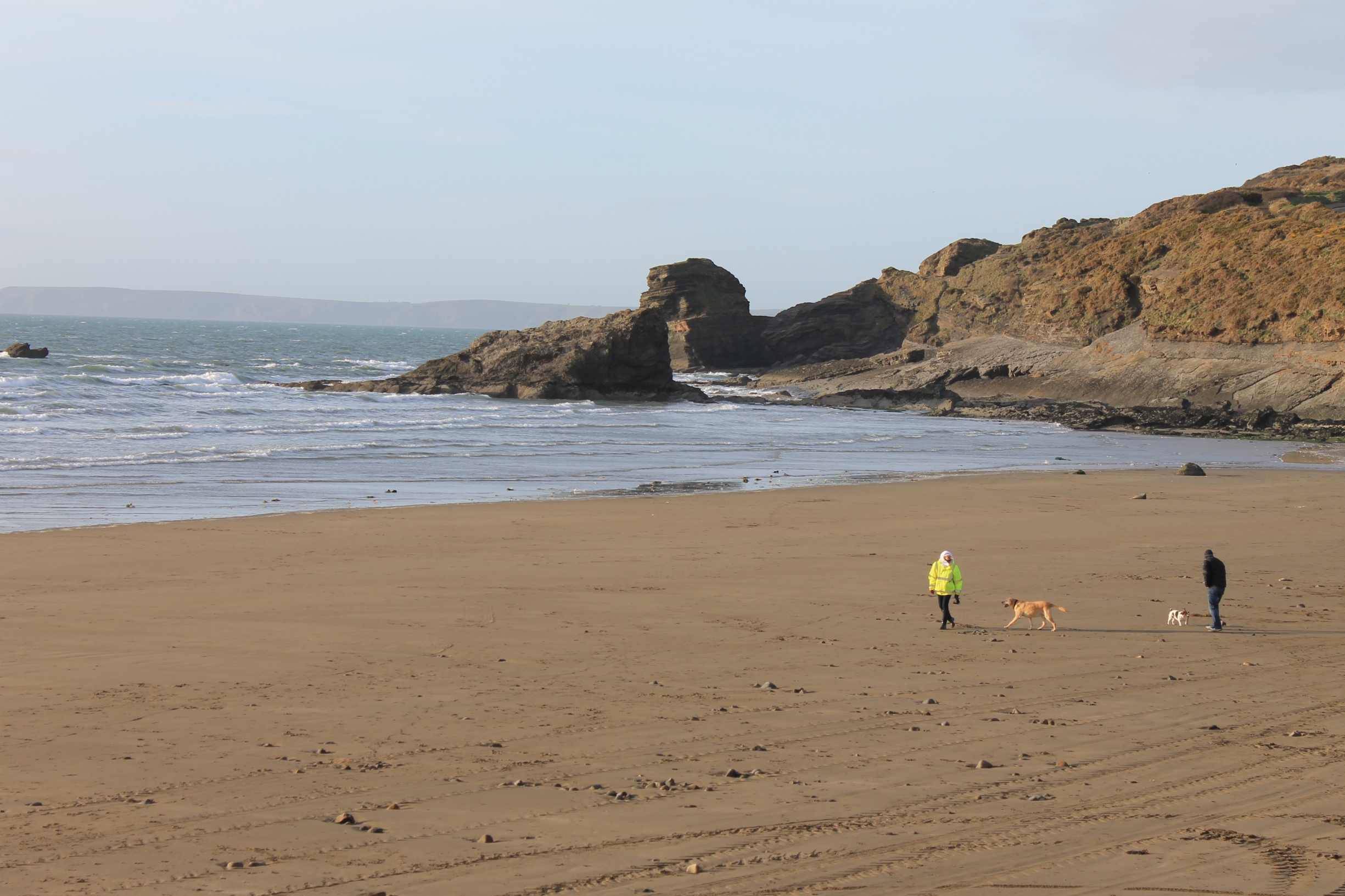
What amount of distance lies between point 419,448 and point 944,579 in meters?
20.8

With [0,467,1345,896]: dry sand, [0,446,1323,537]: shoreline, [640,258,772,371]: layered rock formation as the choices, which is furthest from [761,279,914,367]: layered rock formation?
[0,467,1345,896]: dry sand

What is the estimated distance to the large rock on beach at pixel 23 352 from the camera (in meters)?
59.2

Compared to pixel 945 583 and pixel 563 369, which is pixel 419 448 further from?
pixel 563 369

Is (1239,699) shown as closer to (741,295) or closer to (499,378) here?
(499,378)


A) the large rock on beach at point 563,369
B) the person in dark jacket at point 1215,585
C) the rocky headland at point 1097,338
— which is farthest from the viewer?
the large rock on beach at point 563,369

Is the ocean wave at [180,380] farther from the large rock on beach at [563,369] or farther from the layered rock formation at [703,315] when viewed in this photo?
the layered rock formation at [703,315]

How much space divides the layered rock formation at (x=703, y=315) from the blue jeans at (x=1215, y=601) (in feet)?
217

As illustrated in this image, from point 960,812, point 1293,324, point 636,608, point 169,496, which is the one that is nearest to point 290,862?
point 960,812

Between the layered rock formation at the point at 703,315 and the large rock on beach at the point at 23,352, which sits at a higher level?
the layered rock formation at the point at 703,315

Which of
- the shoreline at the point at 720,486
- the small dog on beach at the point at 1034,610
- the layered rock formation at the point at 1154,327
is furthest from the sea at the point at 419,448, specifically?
the small dog on beach at the point at 1034,610

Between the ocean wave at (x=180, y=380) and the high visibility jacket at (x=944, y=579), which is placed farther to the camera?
the ocean wave at (x=180, y=380)

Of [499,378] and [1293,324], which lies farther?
[499,378]

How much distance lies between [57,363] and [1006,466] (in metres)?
52.1

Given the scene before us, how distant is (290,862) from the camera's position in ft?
15.5
